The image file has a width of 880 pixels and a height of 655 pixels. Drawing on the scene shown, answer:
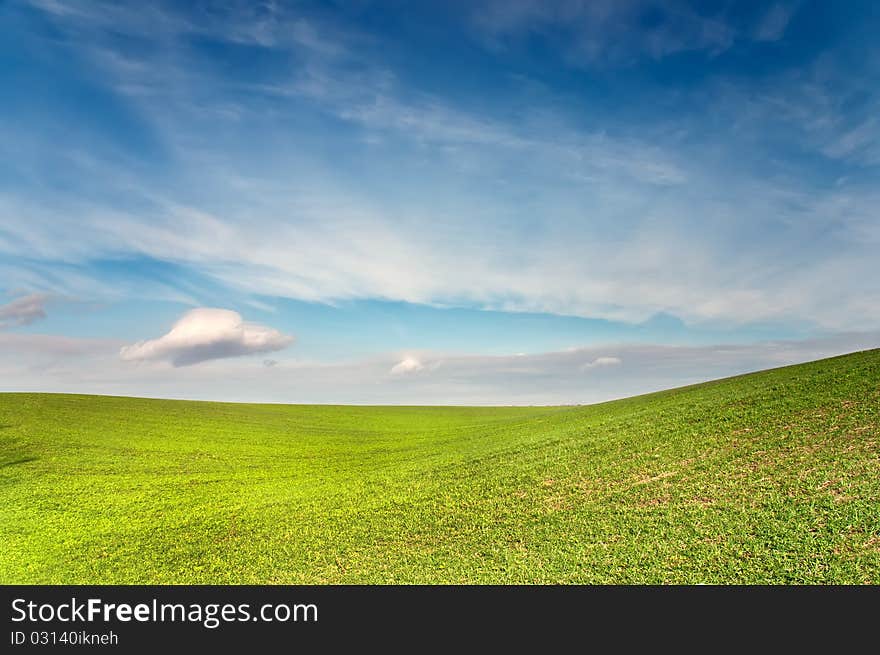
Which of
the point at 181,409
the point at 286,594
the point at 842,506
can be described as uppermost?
the point at 181,409

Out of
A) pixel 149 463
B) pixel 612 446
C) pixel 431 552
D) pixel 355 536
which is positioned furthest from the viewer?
pixel 149 463

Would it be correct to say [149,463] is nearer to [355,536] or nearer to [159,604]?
[355,536]

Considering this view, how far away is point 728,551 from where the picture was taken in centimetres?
958

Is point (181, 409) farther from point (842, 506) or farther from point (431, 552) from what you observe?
point (842, 506)

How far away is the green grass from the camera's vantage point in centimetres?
991

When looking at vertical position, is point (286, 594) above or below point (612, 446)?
below

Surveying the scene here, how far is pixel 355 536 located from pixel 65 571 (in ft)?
20.6

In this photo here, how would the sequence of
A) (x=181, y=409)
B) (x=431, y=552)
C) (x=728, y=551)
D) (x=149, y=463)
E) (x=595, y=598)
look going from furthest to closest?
1. (x=181, y=409)
2. (x=149, y=463)
3. (x=431, y=552)
4. (x=728, y=551)
5. (x=595, y=598)

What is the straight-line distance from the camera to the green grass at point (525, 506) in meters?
9.91

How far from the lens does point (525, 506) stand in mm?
13844

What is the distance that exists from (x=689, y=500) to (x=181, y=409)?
45106 mm

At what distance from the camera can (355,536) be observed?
1302cm

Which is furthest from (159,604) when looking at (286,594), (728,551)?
(728,551)

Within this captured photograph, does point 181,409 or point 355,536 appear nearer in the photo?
point 355,536
